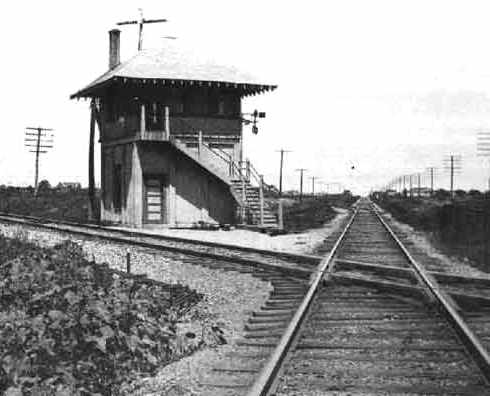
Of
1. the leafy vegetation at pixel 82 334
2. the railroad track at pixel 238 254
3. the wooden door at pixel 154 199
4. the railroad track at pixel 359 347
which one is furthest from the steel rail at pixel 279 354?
the wooden door at pixel 154 199

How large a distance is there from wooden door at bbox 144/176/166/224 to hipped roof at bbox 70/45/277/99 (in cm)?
403

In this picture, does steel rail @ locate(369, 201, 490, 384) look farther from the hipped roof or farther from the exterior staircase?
the hipped roof

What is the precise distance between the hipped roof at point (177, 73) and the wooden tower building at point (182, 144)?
4 centimetres

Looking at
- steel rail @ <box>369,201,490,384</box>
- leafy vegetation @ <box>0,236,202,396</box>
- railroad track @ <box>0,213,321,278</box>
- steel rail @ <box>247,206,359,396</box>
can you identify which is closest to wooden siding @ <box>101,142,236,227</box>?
railroad track @ <box>0,213,321,278</box>

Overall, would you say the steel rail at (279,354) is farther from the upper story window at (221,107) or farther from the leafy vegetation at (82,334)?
the upper story window at (221,107)

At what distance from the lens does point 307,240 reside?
69.7 ft

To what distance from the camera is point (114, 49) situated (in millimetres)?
32938

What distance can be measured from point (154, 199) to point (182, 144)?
2861mm

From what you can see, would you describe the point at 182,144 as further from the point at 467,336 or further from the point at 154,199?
the point at 467,336

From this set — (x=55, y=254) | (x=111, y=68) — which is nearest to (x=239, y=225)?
(x=111, y=68)

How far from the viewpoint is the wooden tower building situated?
26562mm

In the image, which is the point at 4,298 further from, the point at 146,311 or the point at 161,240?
the point at 161,240

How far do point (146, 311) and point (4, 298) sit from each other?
203cm

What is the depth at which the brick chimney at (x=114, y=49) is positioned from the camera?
32.9m
